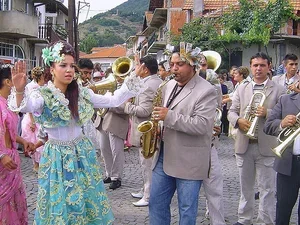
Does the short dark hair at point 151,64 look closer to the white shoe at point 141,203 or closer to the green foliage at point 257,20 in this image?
the white shoe at point 141,203

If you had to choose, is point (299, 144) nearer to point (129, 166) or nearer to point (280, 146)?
point (280, 146)

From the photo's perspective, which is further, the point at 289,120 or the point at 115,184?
the point at 115,184

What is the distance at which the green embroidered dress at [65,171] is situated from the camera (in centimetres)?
417

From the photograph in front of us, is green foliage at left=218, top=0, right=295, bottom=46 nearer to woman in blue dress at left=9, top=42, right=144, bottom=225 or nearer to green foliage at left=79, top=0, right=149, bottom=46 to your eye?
woman in blue dress at left=9, top=42, right=144, bottom=225

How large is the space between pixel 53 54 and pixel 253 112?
2.35 m

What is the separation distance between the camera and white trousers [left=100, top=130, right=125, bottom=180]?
24.9ft

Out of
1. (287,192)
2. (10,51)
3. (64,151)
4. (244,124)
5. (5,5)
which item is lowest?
(287,192)

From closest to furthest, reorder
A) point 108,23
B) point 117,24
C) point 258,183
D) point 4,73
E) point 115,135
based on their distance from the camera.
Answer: point 4,73, point 258,183, point 115,135, point 117,24, point 108,23

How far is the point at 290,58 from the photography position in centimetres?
808

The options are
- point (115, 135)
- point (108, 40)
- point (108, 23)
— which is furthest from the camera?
point (108, 23)

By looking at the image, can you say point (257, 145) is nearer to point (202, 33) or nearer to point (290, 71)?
point (290, 71)

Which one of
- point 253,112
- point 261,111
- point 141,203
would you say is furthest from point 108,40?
point 261,111

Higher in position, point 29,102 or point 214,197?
point 29,102

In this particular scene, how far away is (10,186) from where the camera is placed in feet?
15.4
